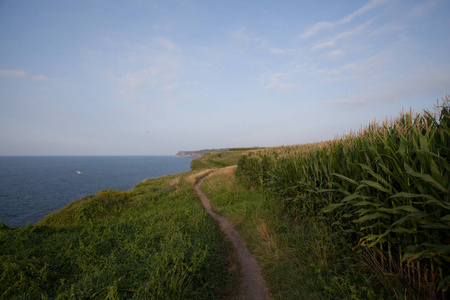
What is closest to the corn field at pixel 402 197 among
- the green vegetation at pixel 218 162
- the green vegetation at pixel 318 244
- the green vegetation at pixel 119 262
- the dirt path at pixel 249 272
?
the green vegetation at pixel 318 244

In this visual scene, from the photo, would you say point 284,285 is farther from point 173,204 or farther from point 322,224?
point 173,204

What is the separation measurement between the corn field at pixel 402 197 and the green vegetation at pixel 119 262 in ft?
10.2

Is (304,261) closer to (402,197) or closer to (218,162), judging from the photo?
(402,197)

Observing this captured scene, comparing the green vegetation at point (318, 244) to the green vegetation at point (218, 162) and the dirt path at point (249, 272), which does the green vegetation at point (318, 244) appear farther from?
the green vegetation at point (218, 162)

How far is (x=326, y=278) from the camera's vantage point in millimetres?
3467

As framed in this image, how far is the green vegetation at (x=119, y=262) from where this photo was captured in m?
3.38

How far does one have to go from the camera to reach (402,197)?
2.79 metres

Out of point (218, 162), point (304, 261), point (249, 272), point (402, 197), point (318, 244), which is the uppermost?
point (402, 197)

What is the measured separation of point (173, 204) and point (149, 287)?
912cm

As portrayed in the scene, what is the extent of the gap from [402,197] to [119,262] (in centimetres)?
620

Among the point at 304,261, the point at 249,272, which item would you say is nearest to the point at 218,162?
the point at 249,272

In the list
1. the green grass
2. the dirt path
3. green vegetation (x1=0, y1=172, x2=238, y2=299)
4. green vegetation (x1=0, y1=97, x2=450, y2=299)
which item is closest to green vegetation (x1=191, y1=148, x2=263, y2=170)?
the dirt path

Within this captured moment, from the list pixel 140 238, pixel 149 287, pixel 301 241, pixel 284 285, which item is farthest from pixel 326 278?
pixel 140 238

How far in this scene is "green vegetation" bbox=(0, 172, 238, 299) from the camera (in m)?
3.38
